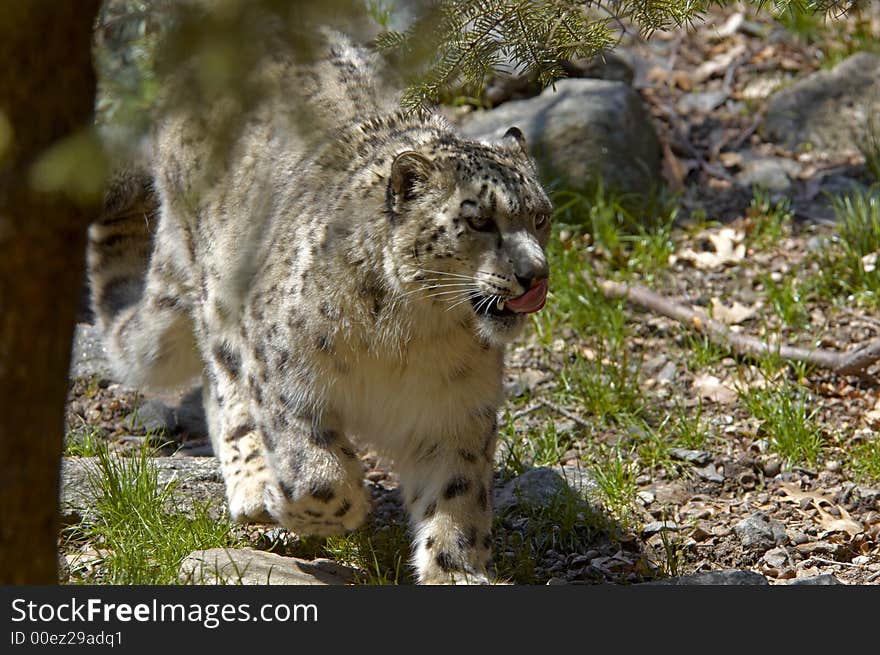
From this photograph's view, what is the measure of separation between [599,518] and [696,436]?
0.98 metres

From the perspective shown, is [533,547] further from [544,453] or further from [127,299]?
[127,299]

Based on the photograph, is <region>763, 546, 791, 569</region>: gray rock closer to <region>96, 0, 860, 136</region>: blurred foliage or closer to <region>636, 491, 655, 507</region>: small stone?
<region>636, 491, 655, 507</region>: small stone

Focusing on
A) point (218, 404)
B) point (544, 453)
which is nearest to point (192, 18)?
point (218, 404)

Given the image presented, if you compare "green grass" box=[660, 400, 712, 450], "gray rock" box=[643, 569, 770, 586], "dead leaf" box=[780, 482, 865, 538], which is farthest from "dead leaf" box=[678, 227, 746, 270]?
"gray rock" box=[643, 569, 770, 586]

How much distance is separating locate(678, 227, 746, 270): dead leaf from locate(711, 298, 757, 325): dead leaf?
58cm

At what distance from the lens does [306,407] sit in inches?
198

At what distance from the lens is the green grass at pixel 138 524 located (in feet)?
16.5

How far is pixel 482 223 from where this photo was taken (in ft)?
15.0

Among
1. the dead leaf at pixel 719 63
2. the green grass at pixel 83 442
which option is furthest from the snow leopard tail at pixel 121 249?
the dead leaf at pixel 719 63

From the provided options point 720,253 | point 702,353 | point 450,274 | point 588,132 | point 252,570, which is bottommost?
point 252,570

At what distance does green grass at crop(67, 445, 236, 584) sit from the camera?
198 inches

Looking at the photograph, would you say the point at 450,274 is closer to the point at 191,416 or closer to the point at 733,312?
the point at 191,416

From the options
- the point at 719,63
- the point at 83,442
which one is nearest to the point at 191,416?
the point at 83,442

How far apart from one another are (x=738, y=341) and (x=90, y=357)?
3.89m
